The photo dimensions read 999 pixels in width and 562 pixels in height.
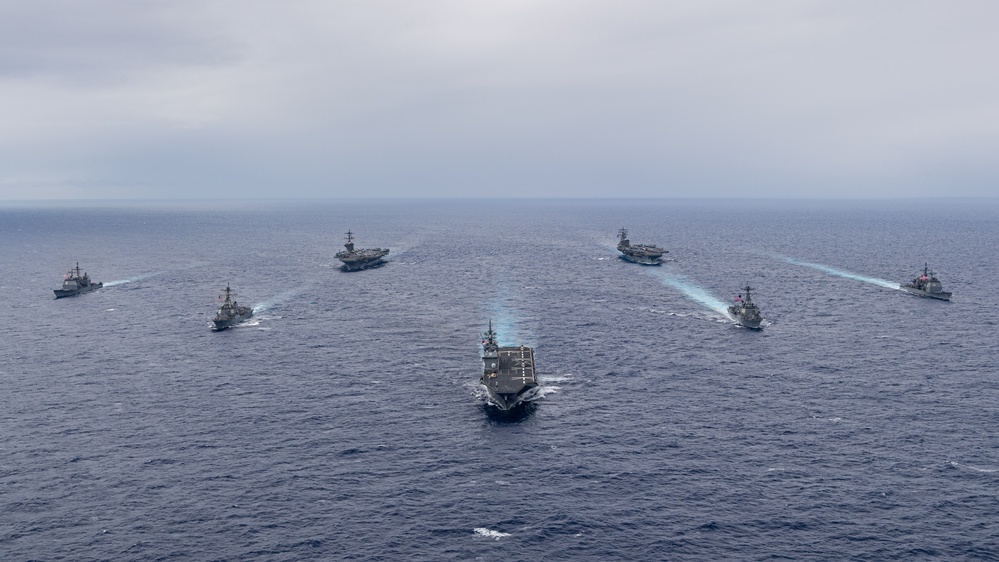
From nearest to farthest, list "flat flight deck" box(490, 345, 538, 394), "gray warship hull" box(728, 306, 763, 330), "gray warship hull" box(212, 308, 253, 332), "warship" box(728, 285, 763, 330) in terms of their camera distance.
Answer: "flat flight deck" box(490, 345, 538, 394) → "gray warship hull" box(728, 306, 763, 330) → "warship" box(728, 285, 763, 330) → "gray warship hull" box(212, 308, 253, 332)

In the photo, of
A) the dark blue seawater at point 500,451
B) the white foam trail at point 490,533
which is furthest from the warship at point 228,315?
the white foam trail at point 490,533

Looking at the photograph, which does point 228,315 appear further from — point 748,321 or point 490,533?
point 748,321

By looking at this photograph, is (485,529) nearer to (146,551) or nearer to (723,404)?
(146,551)

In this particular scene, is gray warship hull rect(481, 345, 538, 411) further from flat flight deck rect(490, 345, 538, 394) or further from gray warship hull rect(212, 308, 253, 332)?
gray warship hull rect(212, 308, 253, 332)

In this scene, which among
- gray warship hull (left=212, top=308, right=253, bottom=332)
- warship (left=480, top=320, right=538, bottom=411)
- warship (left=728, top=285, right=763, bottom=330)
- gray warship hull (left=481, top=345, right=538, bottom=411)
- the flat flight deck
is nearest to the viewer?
gray warship hull (left=481, top=345, right=538, bottom=411)

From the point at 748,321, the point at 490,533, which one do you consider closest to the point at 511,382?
the point at 490,533

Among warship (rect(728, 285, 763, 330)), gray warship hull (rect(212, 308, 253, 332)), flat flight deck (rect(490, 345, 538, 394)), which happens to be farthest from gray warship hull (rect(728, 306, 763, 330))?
gray warship hull (rect(212, 308, 253, 332))
